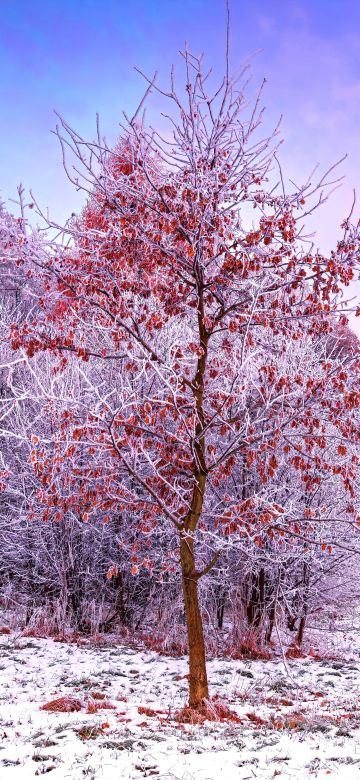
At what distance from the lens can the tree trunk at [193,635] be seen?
24.3 feet

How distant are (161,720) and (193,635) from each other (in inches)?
40.9

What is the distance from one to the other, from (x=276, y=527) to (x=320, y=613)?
6.42 m

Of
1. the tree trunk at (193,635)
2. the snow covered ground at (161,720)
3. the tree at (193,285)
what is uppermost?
the tree at (193,285)

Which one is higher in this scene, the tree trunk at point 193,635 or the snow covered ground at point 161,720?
the tree trunk at point 193,635

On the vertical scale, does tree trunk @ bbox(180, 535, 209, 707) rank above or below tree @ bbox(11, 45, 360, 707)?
below

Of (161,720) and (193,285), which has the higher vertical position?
(193,285)

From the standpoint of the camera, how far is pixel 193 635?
7551 millimetres

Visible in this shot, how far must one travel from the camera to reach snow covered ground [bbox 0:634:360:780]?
16.6ft

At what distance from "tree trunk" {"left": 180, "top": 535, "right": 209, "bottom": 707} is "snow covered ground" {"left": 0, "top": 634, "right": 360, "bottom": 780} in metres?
0.41

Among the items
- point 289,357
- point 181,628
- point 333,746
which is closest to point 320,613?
point 181,628

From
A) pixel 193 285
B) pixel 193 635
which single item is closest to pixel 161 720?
pixel 193 635

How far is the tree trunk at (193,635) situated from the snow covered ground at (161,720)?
0.41 m

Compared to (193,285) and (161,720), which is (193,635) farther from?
(193,285)

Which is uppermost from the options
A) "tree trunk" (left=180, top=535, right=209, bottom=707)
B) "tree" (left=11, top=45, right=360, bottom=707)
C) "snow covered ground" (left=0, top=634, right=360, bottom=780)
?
"tree" (left=11, top=45, right=360, bottom=707)
